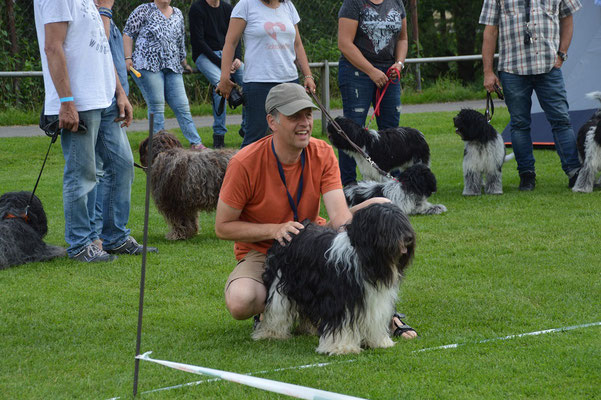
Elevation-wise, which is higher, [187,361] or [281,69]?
[281,69]

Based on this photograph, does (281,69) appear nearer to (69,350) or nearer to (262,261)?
(262,261)

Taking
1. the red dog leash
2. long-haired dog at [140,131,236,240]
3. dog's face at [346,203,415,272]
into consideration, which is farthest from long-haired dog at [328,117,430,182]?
dog's face at [346,203,415,272]

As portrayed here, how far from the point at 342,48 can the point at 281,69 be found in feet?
2.94

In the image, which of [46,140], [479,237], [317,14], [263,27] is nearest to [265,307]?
[479,237]

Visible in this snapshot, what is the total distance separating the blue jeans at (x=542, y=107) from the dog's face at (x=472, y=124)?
29cm

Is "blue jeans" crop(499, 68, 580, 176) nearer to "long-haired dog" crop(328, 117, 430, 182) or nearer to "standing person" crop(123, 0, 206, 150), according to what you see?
"long-haired dog" crop(328, 117, 430, 182)

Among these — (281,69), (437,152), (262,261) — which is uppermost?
(281,69)

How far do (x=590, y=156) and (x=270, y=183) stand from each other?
4.38m

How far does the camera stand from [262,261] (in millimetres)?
3955

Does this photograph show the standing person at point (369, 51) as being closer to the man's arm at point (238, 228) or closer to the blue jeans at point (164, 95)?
the blue jeans at point (164, 95)

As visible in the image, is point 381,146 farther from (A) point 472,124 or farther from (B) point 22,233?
(B) point 22,233

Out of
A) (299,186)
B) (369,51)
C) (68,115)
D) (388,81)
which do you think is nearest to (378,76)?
(388,81)

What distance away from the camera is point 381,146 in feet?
23.4

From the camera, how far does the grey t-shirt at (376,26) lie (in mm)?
6703
